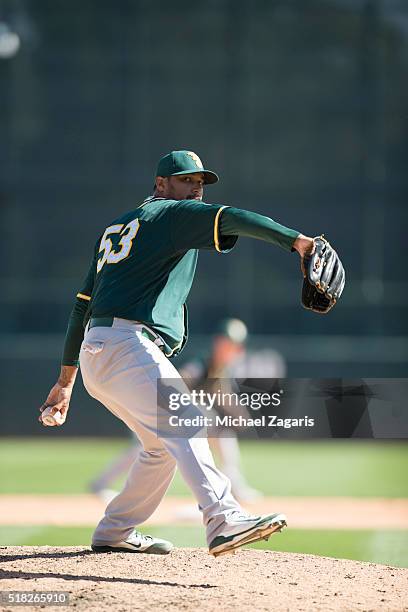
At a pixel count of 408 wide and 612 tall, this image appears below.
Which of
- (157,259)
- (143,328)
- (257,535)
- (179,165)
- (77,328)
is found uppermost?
(179,165)

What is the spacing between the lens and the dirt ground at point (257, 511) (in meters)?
7.30

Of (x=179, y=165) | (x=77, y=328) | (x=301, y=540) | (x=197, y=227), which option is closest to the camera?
(x=197, y=227)

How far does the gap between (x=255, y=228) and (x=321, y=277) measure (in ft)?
1.04

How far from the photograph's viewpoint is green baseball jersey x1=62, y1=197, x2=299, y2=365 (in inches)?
153

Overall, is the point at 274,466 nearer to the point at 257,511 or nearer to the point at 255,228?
the point at 257,511

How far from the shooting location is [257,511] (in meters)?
7.74

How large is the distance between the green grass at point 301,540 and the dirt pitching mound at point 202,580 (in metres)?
1.25

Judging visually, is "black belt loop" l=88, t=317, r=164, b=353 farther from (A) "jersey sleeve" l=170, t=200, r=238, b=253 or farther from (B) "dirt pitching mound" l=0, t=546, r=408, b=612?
(B) "dirt pitching mound" l=0, t=546, r=408, b=612

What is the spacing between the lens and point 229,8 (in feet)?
58.4

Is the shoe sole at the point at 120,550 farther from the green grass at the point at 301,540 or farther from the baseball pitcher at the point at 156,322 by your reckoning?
the green grass at the point at 301,540

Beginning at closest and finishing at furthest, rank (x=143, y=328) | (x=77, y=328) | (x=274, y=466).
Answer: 1. (x=143, y=328)
2. (x=77, y=328)
3. (x=274, y=466)

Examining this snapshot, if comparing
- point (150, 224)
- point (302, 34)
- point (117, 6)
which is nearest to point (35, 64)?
point (117, 6)

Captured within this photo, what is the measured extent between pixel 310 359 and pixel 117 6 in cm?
763

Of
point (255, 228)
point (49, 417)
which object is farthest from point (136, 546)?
point (255, 228)
